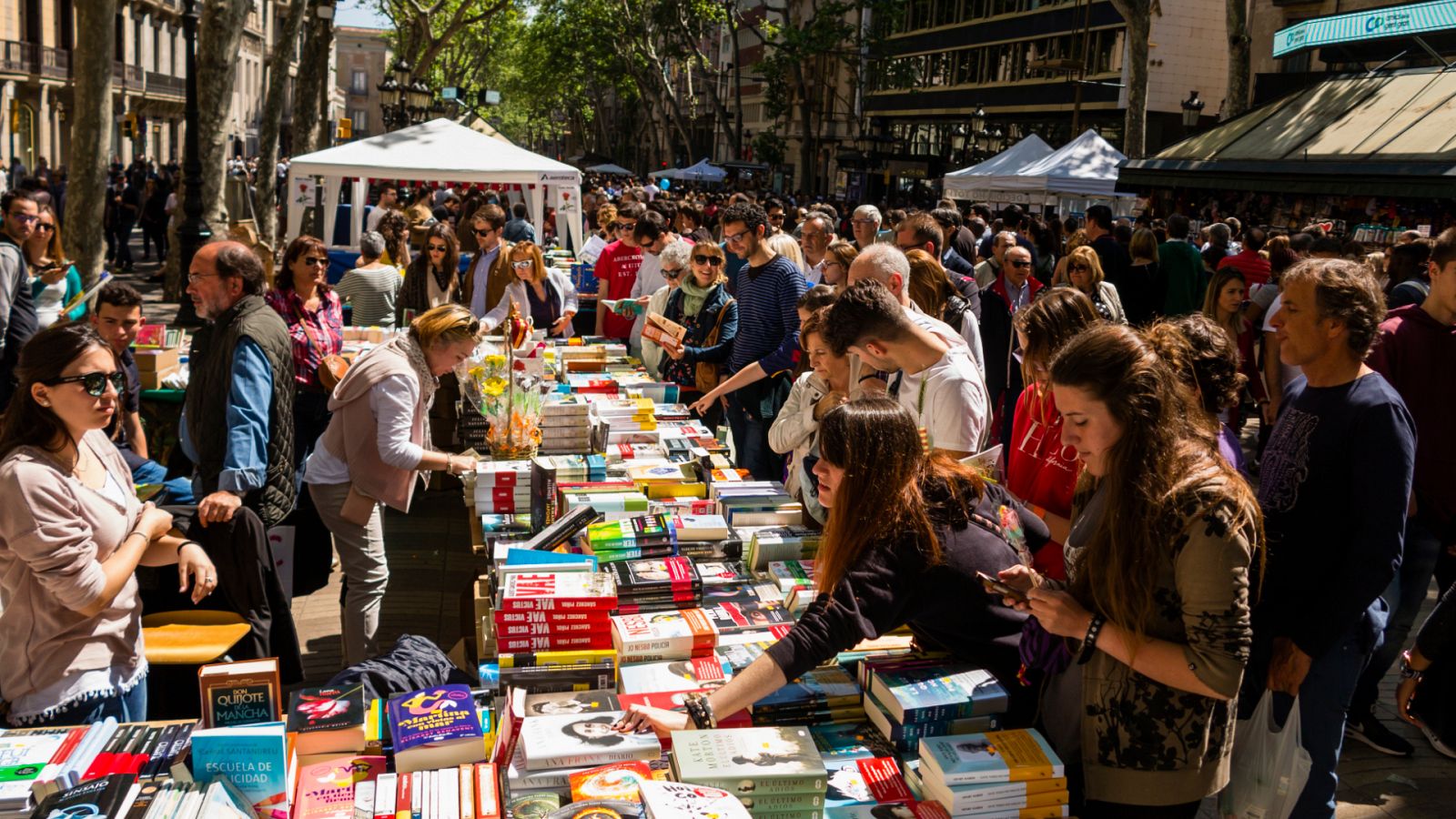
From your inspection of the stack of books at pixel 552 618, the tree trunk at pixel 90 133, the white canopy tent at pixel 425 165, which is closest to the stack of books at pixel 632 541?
the stack of books at pixel 552 618

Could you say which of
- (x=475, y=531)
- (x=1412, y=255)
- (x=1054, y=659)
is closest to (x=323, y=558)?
(x=475, y=531)

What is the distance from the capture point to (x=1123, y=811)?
2479 millimetres

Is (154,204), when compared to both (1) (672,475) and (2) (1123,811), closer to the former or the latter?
(1) (672,475)

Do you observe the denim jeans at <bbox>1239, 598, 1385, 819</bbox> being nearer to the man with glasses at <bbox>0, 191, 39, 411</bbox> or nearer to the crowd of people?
the crowd of people

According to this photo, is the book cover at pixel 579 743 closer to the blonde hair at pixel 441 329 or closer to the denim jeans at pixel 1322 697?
the denim jeans at pixel 1322 697

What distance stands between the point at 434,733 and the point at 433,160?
39.8 feet

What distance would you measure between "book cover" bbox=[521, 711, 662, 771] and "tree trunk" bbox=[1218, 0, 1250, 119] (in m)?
18.6

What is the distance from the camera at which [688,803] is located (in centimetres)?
219

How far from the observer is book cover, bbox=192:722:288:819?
2.44 meters

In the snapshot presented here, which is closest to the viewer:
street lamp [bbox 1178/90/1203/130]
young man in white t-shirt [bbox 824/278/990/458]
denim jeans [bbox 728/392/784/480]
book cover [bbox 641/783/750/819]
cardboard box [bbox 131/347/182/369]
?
book cover [bbox 641/783/750/819]

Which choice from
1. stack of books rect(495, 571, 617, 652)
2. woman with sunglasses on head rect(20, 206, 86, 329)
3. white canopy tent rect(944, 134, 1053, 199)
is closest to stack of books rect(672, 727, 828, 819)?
stack of books rect(495, 571, 617, 652)

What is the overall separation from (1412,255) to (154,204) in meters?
20.8

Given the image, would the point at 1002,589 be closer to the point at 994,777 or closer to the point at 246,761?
the point at 994,777

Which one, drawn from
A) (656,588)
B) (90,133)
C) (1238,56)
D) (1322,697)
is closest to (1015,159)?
(1238,56)
